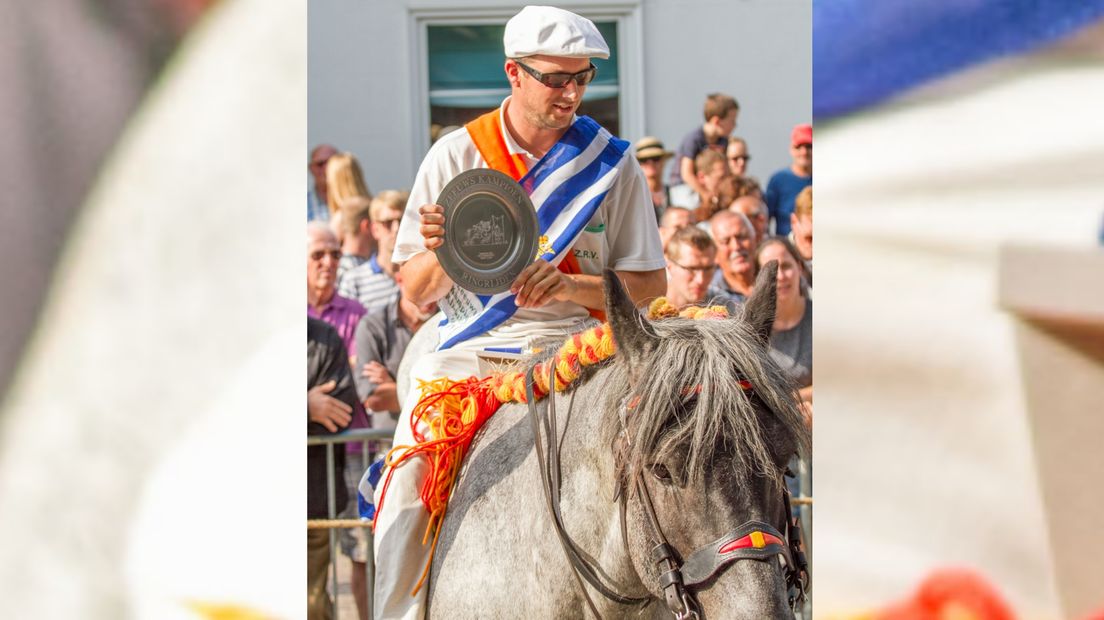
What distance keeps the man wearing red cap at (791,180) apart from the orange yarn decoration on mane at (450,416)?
1931mm

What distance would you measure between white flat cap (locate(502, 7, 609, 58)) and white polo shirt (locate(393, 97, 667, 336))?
0.82ft

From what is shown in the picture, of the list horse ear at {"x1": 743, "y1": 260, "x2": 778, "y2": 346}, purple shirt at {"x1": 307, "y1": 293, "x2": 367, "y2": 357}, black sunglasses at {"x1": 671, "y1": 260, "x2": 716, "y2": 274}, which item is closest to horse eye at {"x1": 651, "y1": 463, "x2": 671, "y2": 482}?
horse ear at {"x1": 743, "y1": 260, "x2": 778, "y2": 346}

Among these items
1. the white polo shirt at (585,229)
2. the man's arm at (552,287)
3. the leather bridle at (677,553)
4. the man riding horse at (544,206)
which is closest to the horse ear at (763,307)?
the leather bridle at (677,553)

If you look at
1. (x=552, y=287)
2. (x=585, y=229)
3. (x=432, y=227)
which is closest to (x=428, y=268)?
(x=432, y=227)

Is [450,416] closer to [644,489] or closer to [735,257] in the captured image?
[644,489]

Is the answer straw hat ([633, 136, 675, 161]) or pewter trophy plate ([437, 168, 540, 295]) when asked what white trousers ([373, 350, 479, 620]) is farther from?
straw hat ([633, 136, 675, 161])

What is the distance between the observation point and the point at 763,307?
254 cm

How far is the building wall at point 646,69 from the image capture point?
13.3 feet

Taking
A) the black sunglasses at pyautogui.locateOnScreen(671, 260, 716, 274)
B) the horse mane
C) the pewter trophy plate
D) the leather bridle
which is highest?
the pewter trophy plate

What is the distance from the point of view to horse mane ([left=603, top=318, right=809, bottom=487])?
2264 mm

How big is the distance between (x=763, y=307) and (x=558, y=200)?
88 centimetres
